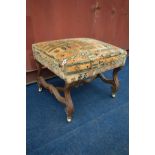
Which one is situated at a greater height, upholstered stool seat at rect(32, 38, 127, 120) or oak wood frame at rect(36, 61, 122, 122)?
upholstered stool seat at rect(32, 38, 127, 120)

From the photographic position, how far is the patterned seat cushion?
91cm

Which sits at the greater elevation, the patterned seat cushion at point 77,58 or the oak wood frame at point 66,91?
the patterned seat cushion at point 77,58

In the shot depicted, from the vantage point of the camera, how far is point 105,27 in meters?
1.90

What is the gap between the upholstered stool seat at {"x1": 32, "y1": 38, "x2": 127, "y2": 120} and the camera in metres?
0.91

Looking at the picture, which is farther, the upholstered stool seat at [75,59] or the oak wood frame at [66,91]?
the oak wood frame at [66,91]

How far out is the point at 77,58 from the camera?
92cm

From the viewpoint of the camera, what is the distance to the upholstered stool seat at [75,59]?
0.91 m

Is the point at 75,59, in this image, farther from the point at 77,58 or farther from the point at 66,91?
the point at 66,91

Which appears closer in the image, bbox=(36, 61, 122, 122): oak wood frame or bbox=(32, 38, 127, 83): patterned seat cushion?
bbox=(32, 38, 127, 83): patterned seat cushion

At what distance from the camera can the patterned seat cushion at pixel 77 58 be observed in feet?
2.99

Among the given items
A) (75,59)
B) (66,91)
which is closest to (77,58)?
(75,59)
